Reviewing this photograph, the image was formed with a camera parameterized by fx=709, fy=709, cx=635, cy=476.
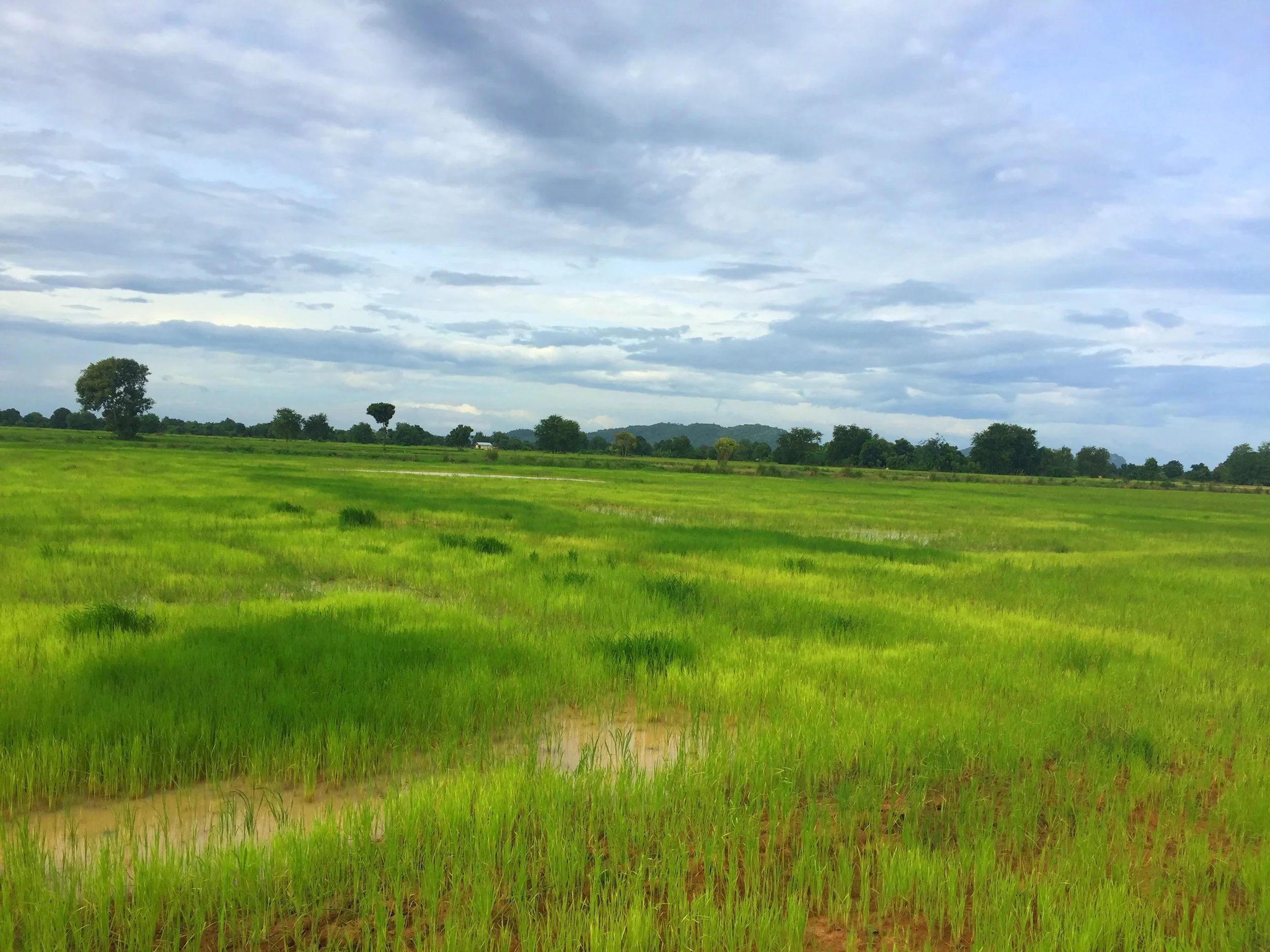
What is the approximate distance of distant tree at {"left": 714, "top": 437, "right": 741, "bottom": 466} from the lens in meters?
132

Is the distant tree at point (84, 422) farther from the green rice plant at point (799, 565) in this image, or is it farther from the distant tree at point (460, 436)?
the green rice plant at point (799, 565)

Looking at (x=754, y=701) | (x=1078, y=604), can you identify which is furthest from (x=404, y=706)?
(x=1078, y=604)

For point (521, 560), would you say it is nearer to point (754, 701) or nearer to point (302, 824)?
point (754, 701)

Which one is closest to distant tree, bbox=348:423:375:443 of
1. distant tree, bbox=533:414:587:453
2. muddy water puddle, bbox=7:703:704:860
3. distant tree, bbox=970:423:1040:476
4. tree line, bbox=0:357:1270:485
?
tree line, bbox=0:357:1270:485

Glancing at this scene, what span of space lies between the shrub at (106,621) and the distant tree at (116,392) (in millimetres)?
109054

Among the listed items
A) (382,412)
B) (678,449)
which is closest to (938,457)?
(678,449)

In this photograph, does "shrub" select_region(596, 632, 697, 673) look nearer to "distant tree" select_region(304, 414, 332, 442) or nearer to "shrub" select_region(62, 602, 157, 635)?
"shrub" select_region(62, 602, 157, 635)

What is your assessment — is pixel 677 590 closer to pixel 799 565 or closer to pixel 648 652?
pixel 648 652

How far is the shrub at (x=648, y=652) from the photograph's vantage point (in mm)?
6586

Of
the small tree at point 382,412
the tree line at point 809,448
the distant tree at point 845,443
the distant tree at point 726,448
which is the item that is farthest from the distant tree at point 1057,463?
the small tree at point 382,412

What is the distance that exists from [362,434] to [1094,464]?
147436 mm

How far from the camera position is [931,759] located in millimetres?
4664

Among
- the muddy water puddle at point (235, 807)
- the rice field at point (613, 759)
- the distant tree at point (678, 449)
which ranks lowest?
the muddy water puddle at point (235, 807)

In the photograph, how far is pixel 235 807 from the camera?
12.5 feet
